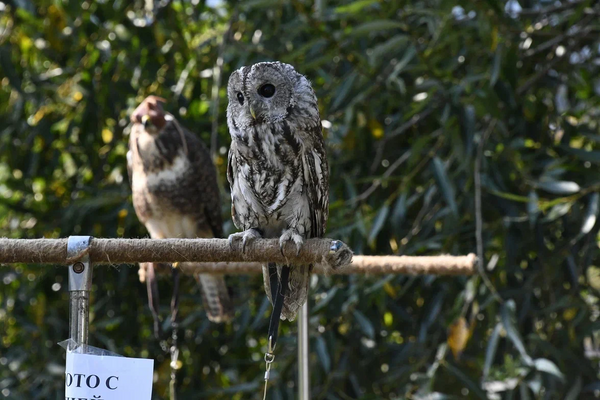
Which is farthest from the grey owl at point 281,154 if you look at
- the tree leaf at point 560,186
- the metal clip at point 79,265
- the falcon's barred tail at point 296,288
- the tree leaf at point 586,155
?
the tree leaf at point 586,155

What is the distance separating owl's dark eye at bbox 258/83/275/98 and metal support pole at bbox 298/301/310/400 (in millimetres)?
469

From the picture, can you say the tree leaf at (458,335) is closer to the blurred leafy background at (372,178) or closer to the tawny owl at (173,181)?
the blurred leafy background at (372,178)

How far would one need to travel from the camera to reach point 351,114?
8.32 ft

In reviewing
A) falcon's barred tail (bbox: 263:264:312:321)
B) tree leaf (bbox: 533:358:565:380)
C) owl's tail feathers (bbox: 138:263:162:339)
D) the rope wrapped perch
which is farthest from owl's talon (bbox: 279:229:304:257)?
tree leaf (bbox: 533:358:565:380)

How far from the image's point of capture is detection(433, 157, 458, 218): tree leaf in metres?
2.30

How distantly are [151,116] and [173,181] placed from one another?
0.29 meters

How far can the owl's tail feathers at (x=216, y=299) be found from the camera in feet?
8.84

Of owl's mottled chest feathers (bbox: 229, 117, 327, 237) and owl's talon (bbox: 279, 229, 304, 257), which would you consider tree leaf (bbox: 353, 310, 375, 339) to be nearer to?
owl's mottled chest feathers (bbox: 229, 117, 327, 237)

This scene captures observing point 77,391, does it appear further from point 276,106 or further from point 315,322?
point 315,322

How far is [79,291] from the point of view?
117 cm

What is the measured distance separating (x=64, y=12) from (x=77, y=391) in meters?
2.10

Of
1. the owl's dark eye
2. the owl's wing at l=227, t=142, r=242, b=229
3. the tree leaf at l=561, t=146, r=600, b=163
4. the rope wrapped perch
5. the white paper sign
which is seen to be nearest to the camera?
the white paper sign

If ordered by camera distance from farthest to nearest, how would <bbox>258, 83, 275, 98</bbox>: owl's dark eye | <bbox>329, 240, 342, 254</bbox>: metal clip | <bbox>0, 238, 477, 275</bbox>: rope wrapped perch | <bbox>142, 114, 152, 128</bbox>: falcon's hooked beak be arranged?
<bbox>142, 114, 152, 128</bbox>: falcon's hooked beak, <bbox>258, 83, 275, 98</bbox>: owl's dark eye, <bbox>329, 240, 342, 254</bbox>: metal clip, <bbox>0, 238, 477, 275</bbox>: rope wrapped perch

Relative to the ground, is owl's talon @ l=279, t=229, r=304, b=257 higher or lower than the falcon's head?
lower
